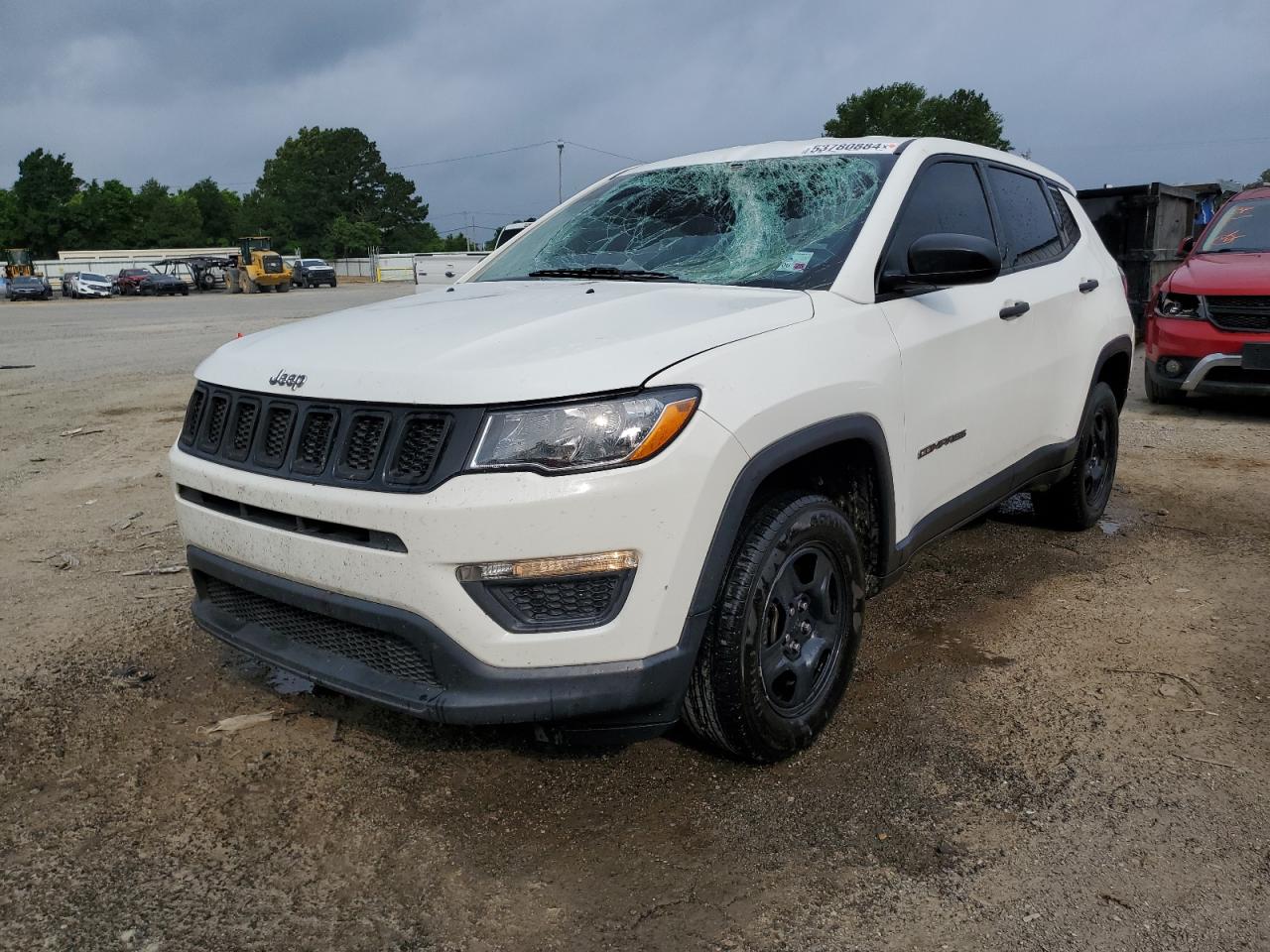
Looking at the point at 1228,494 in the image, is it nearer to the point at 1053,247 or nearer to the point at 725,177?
the point at 1053,247

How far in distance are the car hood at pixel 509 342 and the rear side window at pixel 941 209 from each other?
0.59 m

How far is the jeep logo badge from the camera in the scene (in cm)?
256

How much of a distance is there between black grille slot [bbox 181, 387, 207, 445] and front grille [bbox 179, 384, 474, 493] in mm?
122

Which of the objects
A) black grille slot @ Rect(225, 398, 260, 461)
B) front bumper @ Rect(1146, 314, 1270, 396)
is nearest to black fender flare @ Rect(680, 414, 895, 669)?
black grille slot @ Rect(225, 398, 260, 461)

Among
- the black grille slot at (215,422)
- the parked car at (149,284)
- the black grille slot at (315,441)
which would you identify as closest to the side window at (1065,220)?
the black grille slot at (315,441)

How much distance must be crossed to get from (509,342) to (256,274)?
5108 cm

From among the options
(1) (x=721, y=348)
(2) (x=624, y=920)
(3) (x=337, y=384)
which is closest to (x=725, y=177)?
(1) (x=721, y=348)

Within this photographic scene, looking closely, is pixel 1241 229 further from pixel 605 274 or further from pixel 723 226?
pixel 605 274

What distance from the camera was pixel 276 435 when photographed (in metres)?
2.61

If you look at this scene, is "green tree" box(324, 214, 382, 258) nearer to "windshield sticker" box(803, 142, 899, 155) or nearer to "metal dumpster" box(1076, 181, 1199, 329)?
"metal dumpster" box(1076, 181, 1199, 329)

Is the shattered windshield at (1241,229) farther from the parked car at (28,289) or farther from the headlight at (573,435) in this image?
the parked car at (28,289)

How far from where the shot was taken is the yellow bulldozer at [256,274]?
49.3m

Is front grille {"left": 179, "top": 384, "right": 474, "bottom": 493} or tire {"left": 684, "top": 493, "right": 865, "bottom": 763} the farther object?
tire {"left": 684, "top": 493, "right": 865, "bottom": 763}

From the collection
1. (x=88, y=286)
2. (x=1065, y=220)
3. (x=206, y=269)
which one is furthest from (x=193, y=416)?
(x=206, y=269)
